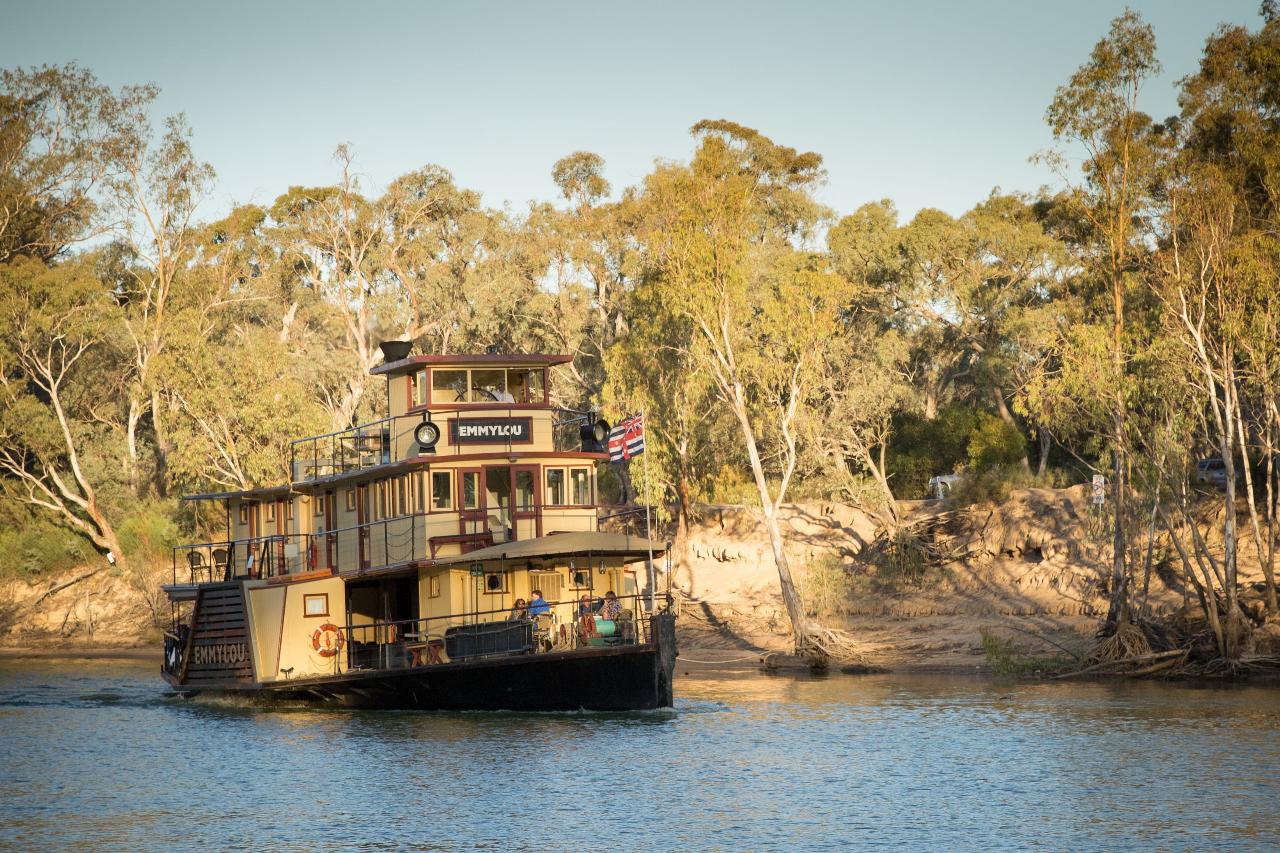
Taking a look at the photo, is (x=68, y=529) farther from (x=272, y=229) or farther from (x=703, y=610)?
(x=703, y=610)

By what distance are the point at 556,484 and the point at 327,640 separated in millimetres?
6588

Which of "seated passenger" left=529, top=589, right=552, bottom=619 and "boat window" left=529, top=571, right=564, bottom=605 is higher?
"boat window" left=529, top=571, right=564, bottom=605

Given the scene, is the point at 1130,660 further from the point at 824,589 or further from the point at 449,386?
the point at 449,386

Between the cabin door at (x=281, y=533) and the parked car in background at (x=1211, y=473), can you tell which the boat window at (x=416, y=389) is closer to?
the cabin door at (x=281, y=533)

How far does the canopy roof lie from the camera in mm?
31156

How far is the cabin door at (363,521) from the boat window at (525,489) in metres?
3.73

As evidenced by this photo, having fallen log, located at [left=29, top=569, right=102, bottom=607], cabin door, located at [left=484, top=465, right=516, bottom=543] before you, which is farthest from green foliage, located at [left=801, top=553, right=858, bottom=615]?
fallen log, located at [left=29, top=569, right=102, bottom=607]

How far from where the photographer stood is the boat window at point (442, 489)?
1305 inches

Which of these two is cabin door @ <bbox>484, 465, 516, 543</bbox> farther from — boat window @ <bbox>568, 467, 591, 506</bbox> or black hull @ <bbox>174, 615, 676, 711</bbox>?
black hull @ <bbox>174, 615, 676, 711</bbox>

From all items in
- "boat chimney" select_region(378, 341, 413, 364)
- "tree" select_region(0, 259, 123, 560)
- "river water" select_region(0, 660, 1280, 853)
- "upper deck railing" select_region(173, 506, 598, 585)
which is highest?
"tree" select_region(0, 259, 123, 560)

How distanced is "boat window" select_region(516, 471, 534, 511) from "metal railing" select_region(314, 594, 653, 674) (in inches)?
93.2

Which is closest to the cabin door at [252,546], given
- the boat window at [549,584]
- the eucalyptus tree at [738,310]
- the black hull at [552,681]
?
the black hull at [552,681]

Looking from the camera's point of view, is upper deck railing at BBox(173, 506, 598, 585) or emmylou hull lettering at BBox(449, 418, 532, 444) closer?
upper deck railing at BBox(173, 506, 598, 585)

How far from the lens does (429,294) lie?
6938 cm
